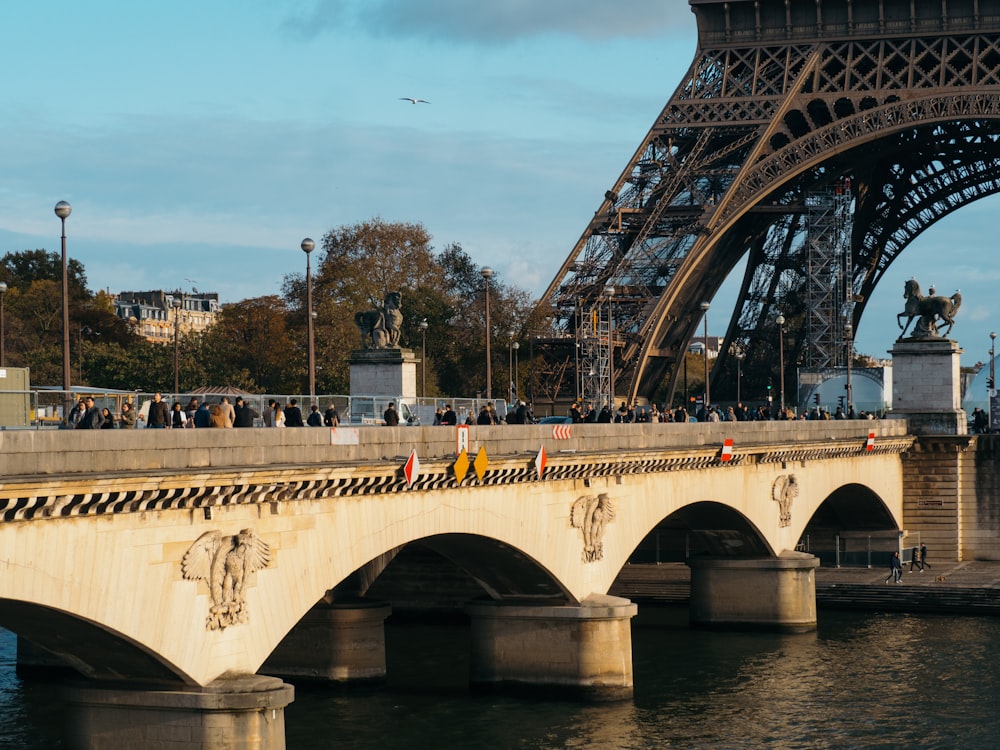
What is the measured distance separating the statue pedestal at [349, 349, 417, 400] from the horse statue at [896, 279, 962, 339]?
2558 cm

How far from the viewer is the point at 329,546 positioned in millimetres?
26391

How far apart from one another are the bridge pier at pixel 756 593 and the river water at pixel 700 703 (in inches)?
40.2

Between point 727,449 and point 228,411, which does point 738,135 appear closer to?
point 727,449

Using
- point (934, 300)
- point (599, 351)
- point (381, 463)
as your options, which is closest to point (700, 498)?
point (381, 463)

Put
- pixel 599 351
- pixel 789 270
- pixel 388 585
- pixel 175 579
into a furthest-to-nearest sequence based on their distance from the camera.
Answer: pixel 789 270 → pixel 599 351 → pixel 388 585 → pixel 175 579

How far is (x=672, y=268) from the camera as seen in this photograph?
241 feet

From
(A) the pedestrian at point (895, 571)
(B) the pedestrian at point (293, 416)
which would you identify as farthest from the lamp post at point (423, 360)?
(B) the pedestrian at point (293, 416)

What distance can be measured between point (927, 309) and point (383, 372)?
87.8 ft

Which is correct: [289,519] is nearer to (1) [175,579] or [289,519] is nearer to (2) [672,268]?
(1) [175,579]

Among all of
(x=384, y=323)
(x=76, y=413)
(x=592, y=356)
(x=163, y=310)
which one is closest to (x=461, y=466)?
(x=76, y=413)

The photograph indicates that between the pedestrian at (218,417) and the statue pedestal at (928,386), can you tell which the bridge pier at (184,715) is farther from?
the statue pedestal at (928,386)

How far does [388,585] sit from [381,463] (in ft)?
77.1

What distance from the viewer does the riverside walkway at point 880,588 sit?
5025cm

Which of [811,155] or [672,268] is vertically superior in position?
[811,155]
